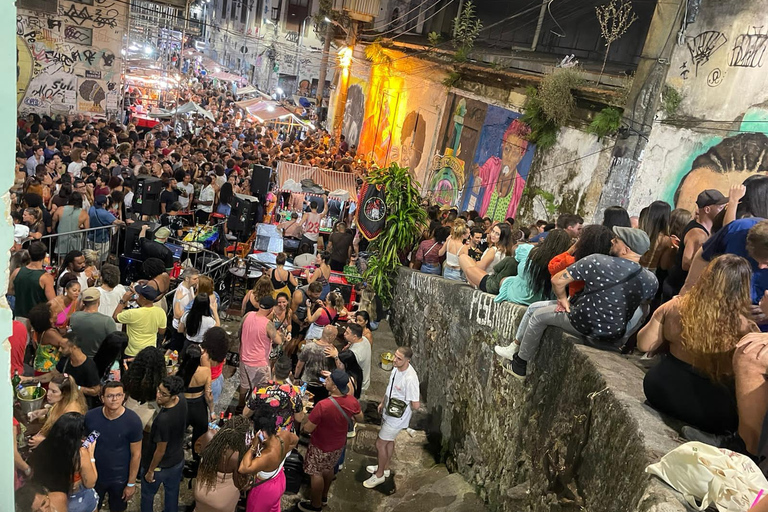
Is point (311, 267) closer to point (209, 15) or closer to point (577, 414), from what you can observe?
point (577, 414)

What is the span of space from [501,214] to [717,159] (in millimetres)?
6374

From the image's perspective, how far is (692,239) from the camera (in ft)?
→ 15.9

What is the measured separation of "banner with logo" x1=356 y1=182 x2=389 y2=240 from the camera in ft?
32.2

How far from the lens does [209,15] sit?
66625mm

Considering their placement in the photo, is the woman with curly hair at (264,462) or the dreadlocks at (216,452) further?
the woman with curly hair at (264,462)

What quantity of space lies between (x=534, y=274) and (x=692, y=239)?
134 cm

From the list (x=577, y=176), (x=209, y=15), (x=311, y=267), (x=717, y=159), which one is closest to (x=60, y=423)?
(x=311, y=267)

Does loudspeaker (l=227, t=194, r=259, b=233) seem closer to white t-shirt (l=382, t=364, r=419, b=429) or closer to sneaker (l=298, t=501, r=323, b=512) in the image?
white t-shirt (l=382, t=364, r=419, b=429)

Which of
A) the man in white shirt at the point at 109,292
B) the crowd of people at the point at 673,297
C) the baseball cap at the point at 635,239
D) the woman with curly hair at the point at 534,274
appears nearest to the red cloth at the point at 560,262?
the crowd of people at the point at 673,297

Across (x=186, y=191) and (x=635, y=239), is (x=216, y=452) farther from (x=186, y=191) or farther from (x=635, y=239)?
(x=186, y=191)

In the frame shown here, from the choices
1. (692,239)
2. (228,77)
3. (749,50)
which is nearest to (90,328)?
(692,239)

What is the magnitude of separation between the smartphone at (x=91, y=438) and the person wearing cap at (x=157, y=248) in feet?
14.6

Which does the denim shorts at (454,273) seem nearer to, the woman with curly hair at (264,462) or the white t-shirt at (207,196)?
the woman with curly hair at (264,462)

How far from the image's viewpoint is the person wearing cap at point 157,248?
8.91 meters
